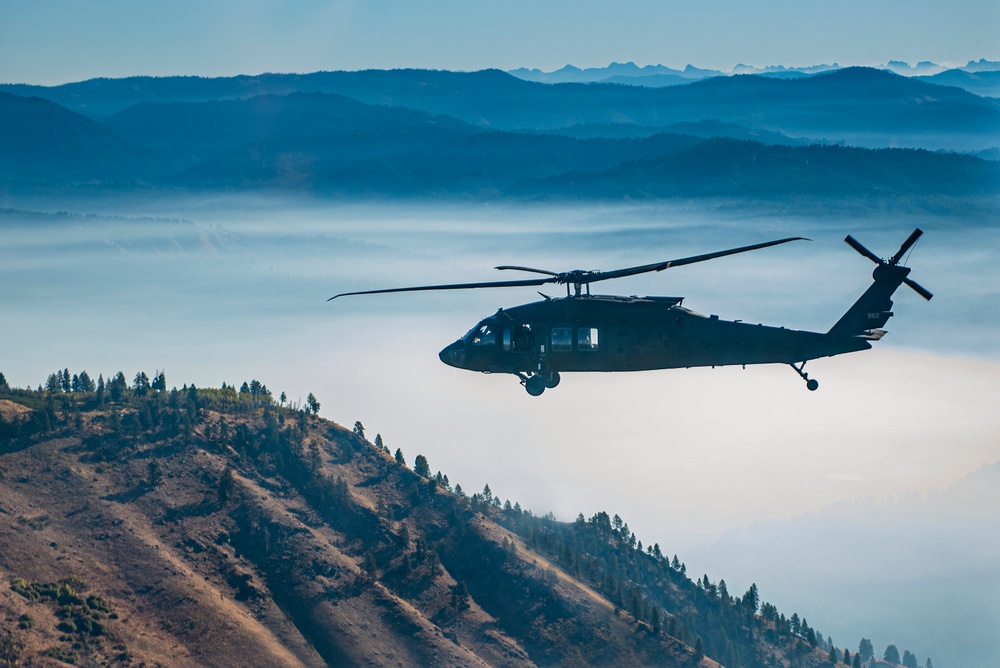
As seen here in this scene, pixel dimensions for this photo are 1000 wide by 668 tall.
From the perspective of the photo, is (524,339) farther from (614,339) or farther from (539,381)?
(614,339)

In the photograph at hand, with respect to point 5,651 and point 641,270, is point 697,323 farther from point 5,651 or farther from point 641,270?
point 5,651

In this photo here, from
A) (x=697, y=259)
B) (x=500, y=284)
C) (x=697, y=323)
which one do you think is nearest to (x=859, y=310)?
(x=697, y=323)

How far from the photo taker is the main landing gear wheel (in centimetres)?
10194

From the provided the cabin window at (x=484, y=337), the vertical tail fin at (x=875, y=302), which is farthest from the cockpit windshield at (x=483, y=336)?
the vertical tail fin at (x=875, y=302)

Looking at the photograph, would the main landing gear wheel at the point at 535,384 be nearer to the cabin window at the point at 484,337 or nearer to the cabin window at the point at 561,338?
the cabin window at the point at 561,338

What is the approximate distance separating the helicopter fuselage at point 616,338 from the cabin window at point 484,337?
8 cm

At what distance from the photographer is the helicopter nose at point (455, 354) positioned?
105 metres

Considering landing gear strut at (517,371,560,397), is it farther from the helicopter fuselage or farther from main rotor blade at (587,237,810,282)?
main rotor blade at (587,237,810,282)

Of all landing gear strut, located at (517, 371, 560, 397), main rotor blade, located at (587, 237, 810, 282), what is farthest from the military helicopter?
main rotor blade, located at (587, 237, 810, 282)

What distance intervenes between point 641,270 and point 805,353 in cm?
1765

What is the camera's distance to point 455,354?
344 feet

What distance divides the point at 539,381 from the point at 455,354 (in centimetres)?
758

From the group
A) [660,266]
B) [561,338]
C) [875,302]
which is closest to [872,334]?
[875,302]

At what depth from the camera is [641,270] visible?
96.2 m
